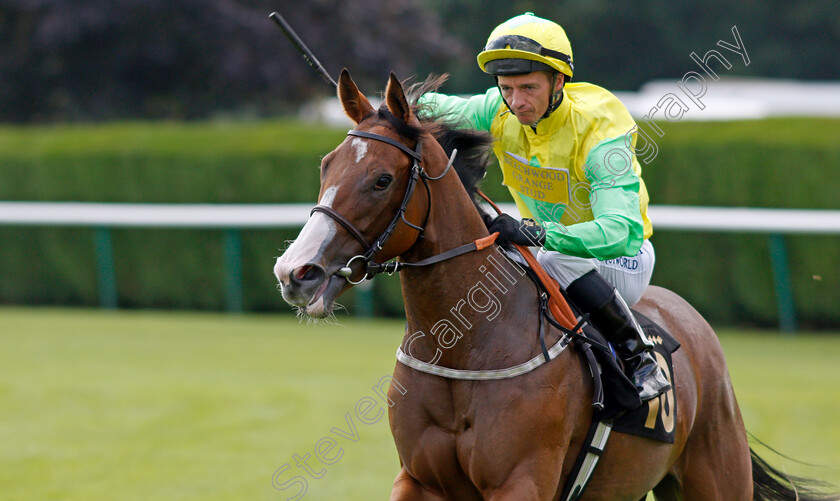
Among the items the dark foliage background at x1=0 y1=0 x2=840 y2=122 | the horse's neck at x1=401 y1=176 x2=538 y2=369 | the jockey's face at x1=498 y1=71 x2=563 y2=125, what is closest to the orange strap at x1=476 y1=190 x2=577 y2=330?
the horse's neck at x1=401 y1=176 x2=538 y2=369

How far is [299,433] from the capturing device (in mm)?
6688

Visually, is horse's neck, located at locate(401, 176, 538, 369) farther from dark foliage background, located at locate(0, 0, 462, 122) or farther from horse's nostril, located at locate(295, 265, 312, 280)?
dark foliage background, located at locate(0, 0, 462, 122)

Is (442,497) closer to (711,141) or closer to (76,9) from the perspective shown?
(711,141)

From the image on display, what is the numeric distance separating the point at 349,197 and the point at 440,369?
2.04 ft

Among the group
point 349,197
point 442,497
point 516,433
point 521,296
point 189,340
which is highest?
point 349,197

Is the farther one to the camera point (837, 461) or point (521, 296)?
point (837, 461)

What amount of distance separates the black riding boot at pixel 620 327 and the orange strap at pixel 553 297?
5.0 inches

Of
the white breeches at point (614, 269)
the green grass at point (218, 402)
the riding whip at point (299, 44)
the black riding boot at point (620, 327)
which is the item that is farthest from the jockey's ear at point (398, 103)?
the green grass at point (218, 402)

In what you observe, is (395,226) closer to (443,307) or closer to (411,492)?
(443,307)

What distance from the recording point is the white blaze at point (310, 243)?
2627 millimetres

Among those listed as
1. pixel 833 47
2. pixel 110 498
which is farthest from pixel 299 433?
pixel 833 47

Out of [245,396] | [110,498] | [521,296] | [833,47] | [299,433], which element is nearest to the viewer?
[521,296]

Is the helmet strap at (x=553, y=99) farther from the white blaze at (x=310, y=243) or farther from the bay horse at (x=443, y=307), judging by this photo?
the white blaze at (x=310, y=243)

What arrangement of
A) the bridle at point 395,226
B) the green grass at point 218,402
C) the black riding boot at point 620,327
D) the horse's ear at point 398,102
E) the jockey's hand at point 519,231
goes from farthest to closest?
the green grass at point 218,402
the black riding boot at point 620,327
the jockey's hand at point 519,231
the horse's ear at point 398,102
the bridle at point 395,226
